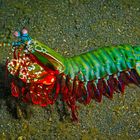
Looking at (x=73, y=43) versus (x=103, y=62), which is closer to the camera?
(x=103, y=62)

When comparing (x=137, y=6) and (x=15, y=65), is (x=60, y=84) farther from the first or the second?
(x=137, y=6)

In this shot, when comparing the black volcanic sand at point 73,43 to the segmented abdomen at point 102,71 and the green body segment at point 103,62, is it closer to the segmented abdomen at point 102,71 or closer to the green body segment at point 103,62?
the segmented abdomen at point 102,71

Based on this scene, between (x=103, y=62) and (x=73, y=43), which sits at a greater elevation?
(x=73, y=43)

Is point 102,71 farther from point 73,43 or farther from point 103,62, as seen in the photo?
point 73,43

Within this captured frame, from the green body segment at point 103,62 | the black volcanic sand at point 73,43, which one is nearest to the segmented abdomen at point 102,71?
the green body segment at point 103,62

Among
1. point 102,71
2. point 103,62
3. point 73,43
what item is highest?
point 73,43

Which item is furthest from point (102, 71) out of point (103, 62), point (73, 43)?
point (73, 43)
